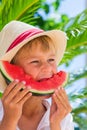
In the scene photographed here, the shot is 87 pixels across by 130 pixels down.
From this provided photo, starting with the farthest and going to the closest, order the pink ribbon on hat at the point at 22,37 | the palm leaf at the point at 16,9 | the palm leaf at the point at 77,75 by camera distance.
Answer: the palm leaf at the point at 77,75, the palm leaf at the point at 16,9, the pink ribbon on hat at the point at 22,37

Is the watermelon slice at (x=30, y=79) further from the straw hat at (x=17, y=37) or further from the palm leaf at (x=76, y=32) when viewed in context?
the palm leaf at (x=76, y=32)

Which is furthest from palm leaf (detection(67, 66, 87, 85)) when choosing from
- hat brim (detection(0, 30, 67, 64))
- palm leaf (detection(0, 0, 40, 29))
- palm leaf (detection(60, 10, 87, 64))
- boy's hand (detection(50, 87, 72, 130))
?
boy's hand (detection(50, 87, 72, 130))

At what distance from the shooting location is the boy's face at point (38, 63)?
1470mm

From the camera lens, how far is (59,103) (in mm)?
1525

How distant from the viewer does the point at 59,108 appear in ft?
Answer: 5.04

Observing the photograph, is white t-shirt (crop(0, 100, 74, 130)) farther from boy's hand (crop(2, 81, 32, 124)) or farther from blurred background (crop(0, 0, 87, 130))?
blurred background (crop(0, 0, 87, 130))

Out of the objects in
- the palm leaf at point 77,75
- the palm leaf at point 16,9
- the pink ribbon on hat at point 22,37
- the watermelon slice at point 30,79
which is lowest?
the watermelon slice at point 30,79

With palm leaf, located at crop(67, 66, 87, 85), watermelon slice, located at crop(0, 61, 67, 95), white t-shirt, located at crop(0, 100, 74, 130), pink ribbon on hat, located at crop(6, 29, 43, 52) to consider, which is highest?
palm leaf, located at crop(67, 66, 87, 85)

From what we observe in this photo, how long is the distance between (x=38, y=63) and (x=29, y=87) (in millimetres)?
102

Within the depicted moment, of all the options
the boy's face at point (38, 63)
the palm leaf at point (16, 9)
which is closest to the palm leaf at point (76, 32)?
the palm leaf at point (16, 9)

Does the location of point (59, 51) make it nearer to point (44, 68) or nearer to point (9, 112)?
point (44, 68)

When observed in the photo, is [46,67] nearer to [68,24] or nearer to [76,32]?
[76,32]

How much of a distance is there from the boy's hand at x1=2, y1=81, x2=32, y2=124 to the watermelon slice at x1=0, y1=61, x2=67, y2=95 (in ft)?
0.15

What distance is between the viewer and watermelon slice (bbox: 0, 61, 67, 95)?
1.47 metres
